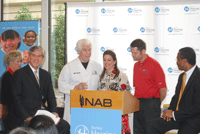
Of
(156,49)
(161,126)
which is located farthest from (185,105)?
(156,49)

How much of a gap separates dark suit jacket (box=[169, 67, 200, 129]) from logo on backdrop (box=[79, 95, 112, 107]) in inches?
41.4

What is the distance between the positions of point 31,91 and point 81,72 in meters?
0.95

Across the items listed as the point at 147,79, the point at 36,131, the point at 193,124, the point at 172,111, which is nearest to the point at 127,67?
the point at 147,79

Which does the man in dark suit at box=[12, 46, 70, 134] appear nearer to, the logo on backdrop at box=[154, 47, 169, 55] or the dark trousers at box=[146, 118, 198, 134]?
the dark trousers at box=[146, 118, 198, 134]

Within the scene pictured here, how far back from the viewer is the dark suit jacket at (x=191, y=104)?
3.21 metres

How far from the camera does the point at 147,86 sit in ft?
13.3

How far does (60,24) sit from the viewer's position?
6457 millimetres

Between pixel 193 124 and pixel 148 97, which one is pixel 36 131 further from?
pixel 148 97

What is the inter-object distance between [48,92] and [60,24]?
9.41ft

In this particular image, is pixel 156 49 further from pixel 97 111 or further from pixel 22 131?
pixel 22 131

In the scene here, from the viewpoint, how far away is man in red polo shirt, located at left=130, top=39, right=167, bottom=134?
396 cm

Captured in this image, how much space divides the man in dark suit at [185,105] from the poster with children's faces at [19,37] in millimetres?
3696

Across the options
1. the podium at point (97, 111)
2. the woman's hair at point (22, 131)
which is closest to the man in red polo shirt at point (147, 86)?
the podium at point (97, 111)

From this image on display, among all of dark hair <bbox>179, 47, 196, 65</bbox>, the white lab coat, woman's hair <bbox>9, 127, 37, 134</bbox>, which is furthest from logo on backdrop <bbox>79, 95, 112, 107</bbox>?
woman's hair <bbox>9, 127, 37, 134</bbox>
